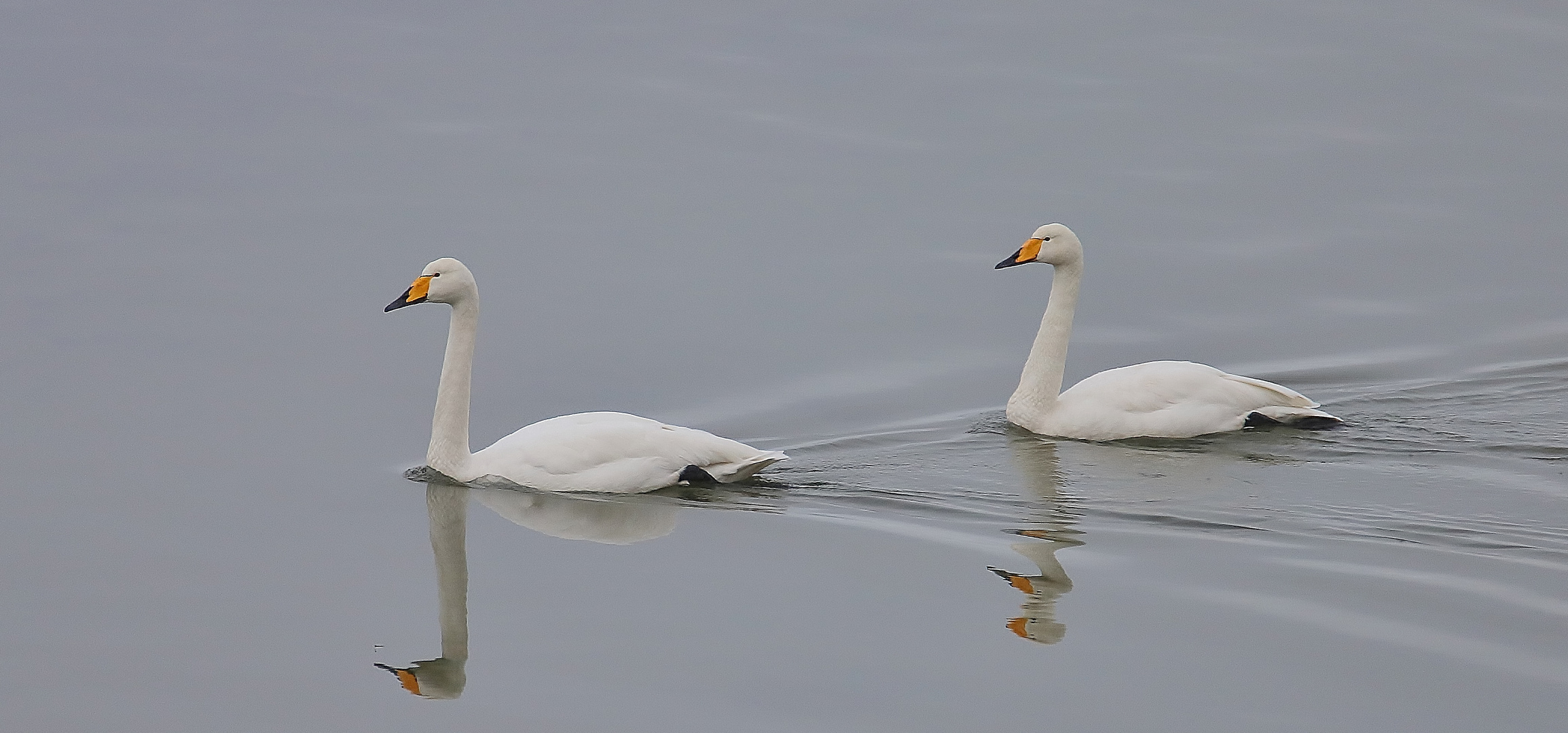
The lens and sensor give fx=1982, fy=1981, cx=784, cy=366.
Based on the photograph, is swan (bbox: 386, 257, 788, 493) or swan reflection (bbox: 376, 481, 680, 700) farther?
swan (bbox: 386, 257, 788, 493)

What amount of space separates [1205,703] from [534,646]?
285 cm

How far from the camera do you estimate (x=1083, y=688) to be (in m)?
8.05

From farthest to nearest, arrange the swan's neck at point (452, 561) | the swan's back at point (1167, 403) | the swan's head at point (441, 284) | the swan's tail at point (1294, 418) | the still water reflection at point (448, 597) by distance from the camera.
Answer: the swan's tail at point (1294, 418) < the swan's back at point (1167, 403) < the swan's head at point (441, 284) < the swan's neck at point (452, 561) < the still water reflection at point (448, 597)

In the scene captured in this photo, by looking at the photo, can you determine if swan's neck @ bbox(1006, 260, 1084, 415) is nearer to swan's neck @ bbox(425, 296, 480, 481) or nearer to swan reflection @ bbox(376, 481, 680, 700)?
swan reflection @ bbox(376, 481, 680, 700)

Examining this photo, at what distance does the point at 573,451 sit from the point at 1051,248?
12.9ft

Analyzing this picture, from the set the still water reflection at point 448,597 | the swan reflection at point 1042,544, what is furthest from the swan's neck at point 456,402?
the swan reflection at point 1042,544

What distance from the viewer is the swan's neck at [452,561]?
8750mm

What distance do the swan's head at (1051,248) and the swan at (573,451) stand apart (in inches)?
112

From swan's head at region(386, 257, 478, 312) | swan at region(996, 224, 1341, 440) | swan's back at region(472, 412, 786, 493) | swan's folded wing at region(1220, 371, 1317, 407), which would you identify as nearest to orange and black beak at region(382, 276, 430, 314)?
swan's head at region(386, 257, 478, 312)

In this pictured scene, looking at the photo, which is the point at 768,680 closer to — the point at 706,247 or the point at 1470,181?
the point at 706,247

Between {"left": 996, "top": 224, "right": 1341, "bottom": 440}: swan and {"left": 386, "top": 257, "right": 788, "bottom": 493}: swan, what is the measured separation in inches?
92.1

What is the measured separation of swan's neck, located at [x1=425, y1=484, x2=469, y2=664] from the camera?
8750 millimetres

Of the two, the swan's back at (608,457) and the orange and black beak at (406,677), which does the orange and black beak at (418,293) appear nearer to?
the swan's back at (608,457)

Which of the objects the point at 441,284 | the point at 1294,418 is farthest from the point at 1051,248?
the point at 441,284
